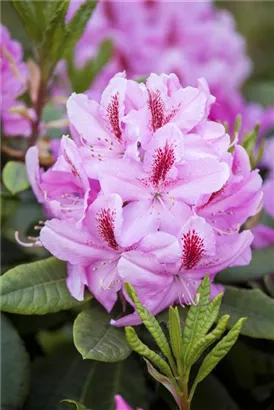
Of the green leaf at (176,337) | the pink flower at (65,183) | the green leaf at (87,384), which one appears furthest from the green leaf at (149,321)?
the green leaf at (87,384)

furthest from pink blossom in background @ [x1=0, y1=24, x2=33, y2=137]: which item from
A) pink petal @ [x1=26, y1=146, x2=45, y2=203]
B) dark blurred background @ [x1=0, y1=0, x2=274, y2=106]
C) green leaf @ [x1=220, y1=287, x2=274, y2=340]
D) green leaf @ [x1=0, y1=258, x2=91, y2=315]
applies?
dark blurred background @ [x1=0, y1=0, x2=274, y2=106]

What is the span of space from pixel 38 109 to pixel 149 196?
308 mm

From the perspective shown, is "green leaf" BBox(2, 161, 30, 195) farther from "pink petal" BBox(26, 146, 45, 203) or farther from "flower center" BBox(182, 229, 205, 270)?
"flower center" BBox(182, 229, 205, 270)

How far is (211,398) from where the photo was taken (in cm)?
93

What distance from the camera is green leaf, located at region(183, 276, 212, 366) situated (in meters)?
0.73

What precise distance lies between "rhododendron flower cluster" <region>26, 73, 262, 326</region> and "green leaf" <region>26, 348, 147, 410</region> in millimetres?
158

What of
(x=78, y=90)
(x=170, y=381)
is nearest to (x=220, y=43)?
(x=78, y=90)

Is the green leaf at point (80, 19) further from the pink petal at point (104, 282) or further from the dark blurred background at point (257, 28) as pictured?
the dark blurred background at point (257, 28)

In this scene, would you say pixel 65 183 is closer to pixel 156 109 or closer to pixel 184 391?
pixel 156 109

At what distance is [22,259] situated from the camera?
1.09 meters

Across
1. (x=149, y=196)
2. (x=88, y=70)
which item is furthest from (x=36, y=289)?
(x=88, y=70)

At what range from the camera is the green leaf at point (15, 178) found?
937 mm

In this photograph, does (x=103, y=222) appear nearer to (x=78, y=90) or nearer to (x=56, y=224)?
(x=56, y=224)

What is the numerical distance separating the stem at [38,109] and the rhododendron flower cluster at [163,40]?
64 centimetres
